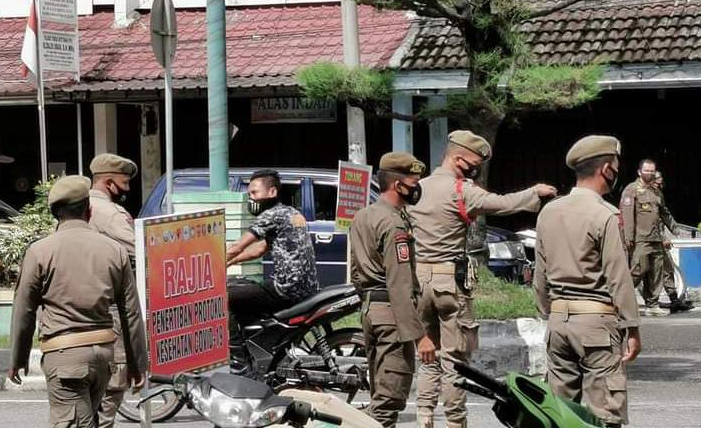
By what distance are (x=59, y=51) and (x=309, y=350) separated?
10.5 m

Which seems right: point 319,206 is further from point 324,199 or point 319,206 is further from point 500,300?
point 500,300

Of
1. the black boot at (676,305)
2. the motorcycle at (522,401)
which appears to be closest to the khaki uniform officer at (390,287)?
the motorcycle at (522,401)

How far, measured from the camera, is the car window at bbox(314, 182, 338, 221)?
15.5 meters

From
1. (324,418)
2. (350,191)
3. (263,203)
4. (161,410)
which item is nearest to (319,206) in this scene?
(350,191)

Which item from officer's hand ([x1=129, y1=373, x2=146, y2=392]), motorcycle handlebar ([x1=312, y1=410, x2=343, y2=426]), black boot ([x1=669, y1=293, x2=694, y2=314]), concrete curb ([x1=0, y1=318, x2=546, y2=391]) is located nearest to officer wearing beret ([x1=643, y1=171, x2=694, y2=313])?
black boot ([x1=669, y1=293, x2=694, y2=314])

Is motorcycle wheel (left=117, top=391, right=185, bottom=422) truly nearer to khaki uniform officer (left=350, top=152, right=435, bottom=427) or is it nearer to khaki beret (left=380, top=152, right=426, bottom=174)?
khaki uniform officer (left=350, top=152, right=435, bottom=427)

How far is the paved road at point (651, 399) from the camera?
9.66 meters

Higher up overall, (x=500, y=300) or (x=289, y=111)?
(x=289, y=111)

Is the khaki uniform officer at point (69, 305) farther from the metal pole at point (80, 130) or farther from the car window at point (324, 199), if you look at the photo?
the metal pole at point (80, 130)

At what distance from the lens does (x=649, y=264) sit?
54.0 feet

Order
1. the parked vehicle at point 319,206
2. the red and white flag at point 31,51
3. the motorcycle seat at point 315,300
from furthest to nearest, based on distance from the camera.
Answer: the red and white flag at point 31,51, the parked vehicle at point 319,206, the motorcycle seat at point 315,300

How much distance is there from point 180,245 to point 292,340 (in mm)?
1846

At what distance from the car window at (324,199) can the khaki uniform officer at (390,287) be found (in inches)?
302

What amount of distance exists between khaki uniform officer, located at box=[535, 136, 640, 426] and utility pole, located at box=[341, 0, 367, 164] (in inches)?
367
